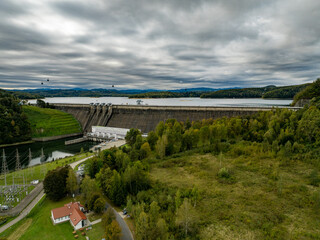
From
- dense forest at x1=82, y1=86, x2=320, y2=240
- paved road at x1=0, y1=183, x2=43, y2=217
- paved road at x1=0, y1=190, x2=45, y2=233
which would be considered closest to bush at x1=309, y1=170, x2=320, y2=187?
dense forest at x1=82, y1=86, x2=320, y2=240

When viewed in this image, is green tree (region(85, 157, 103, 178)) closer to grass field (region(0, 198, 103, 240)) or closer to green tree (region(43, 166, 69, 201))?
green tree (region(43, 166, 69, 201))

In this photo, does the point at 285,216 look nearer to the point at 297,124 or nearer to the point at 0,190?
the point at 297,124

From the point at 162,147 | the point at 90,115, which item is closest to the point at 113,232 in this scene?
the point at 162,147

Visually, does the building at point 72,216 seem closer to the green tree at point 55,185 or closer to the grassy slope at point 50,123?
the green tree at point 55,185

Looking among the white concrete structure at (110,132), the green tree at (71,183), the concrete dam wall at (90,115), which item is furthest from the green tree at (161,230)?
the concrete dam wall at (90,115)

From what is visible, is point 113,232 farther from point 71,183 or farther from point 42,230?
point 71,183
